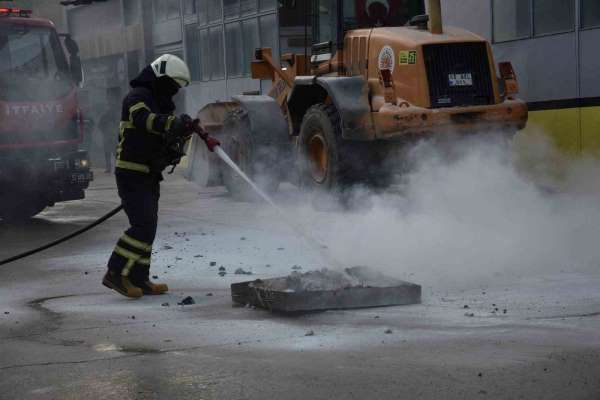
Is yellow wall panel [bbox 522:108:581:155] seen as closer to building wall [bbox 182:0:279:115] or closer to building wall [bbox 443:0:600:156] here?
building wall [bbox 443:0:600:156]

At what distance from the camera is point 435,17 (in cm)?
1270

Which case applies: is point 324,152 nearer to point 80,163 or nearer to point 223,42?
point 80,163

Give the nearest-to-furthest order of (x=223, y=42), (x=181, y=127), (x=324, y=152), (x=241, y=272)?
(x=181, y=127) → (x=241, y=272) → (x=324, y=152) → (x=223, y=42)

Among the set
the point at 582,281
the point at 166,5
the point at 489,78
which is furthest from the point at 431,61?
the point at 166,5

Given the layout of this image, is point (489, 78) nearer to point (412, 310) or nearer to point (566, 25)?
point (566, 25)

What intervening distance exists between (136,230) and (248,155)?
7149 mm

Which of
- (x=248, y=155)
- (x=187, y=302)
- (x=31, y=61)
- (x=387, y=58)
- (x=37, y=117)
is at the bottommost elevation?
(x=187, y=302)

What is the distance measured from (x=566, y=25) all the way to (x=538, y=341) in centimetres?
1070

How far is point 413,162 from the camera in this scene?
13.1 m

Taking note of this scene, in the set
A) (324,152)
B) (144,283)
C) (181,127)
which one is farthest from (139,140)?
(324,152)

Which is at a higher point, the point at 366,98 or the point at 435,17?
the point at 435,17

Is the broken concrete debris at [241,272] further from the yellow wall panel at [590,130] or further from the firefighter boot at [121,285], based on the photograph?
the yellow wall panel at [590,130]

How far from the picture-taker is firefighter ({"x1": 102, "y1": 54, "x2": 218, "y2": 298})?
7797 mm

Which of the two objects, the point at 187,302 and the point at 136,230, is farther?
the point at 136,230
